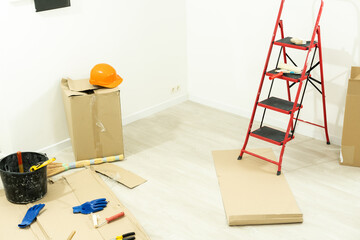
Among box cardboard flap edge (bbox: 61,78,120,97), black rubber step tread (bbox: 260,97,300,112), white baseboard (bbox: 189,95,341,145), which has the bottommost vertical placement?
white baseboard (bbox: 189,95,341,145)

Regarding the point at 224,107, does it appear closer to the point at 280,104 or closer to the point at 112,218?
the point at 280,104

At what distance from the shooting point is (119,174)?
350 cm

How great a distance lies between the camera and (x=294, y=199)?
3.14m

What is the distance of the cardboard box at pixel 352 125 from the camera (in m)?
3.36

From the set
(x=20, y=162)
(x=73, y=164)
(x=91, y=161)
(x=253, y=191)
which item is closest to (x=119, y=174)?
(x=91, y=161)

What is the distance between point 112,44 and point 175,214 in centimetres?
179

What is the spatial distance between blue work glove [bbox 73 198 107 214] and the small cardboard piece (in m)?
0.32

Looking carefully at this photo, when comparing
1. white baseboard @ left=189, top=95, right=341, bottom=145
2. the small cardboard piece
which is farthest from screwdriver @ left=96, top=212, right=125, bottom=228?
white baseboard @ left=189, top=95, right=341, bottom=145

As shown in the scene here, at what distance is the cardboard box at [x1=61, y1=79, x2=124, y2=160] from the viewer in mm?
3500

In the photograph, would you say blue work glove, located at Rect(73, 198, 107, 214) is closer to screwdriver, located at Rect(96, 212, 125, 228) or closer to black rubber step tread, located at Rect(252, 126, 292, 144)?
screwdriver, located at Rect(96, 212, 125, 228)

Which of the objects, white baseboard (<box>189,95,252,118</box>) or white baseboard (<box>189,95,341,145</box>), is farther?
white baseboard (<box>189,95,252,118</box>)

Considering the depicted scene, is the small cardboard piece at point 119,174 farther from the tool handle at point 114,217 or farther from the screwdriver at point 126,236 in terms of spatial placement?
the screwdriver at point 126,236

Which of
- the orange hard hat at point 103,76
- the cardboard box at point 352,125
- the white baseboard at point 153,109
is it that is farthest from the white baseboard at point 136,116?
the cardboard box at point 352,125

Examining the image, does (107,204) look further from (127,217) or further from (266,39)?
(266,39)
